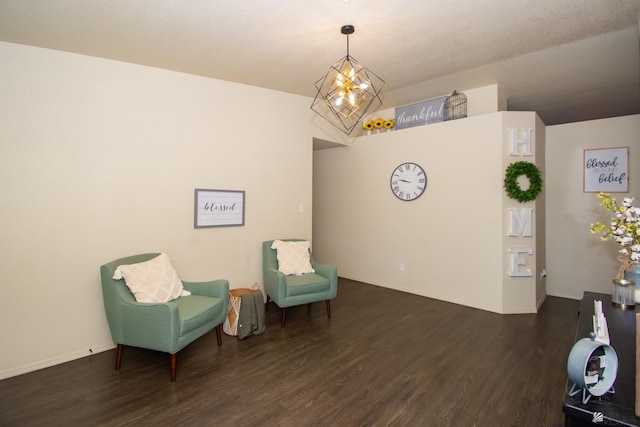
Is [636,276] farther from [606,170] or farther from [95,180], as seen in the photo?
[95,180]

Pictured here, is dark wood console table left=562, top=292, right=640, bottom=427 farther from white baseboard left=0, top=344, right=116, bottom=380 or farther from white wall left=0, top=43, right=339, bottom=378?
white baseboard left=0, top=344, right=116, bottom=380

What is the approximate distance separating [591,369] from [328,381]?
1.65 metres

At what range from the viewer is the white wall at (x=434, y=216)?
364 cm

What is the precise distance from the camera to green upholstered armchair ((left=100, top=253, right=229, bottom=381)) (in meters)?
2.26

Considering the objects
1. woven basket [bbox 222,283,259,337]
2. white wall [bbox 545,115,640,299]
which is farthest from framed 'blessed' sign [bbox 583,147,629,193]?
woven basket [bbox 222,283,259,337]

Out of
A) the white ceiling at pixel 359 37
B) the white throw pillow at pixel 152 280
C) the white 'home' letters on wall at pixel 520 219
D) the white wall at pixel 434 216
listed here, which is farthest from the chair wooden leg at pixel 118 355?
the white 'home' letters on wall at pixel 520 219

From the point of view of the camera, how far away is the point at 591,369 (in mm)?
1082

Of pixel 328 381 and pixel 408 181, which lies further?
pixel 408 181

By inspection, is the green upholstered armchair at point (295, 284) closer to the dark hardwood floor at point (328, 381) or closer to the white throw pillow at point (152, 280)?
the dark hardwood floor at point (328, 381)

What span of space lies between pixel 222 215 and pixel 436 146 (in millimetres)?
2940

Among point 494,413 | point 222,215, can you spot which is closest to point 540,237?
point 494,413

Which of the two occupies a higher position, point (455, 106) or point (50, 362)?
point (455, 106)

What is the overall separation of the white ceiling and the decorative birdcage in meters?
0.26

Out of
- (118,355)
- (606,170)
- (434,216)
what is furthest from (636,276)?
(118,355)
